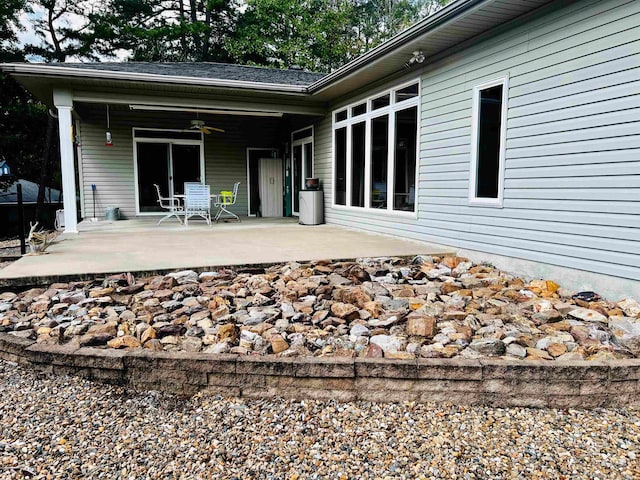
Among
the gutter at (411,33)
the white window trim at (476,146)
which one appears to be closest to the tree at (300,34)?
the gutter at (411,33)

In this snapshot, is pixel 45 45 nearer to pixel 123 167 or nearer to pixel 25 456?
pixel 123 167

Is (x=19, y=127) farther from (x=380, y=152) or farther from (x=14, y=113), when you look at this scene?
(x=380, y=152)

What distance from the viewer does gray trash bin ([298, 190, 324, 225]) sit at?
350 inches

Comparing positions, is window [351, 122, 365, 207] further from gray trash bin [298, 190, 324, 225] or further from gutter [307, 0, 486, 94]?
gray trash bin [298, 190, 324, 225]

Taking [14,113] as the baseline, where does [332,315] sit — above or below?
below

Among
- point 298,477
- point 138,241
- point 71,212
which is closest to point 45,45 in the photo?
point 71,212

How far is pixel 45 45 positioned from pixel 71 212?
12.3 m

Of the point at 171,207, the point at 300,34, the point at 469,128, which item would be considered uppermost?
the point at 300,34

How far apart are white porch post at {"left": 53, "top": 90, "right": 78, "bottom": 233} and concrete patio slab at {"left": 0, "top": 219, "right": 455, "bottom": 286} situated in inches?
14.2

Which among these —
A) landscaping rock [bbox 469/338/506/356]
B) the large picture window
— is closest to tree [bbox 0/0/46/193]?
the large picture window

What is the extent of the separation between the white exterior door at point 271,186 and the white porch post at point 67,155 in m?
4.86

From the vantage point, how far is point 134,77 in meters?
7.11

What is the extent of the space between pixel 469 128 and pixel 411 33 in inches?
50.4

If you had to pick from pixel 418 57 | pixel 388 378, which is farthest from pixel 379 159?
pixel 388 378
